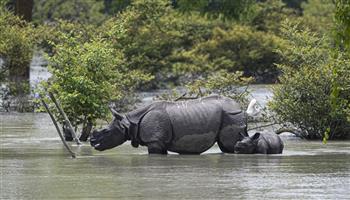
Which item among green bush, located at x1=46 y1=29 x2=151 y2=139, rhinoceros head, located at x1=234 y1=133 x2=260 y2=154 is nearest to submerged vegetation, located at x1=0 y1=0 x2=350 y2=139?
green bush, located at x1=46 y1=29 x2=151 y2=139

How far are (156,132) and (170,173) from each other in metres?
3.31

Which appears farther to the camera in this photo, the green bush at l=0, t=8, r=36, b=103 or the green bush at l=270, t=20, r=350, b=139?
the green bush at l=0, t=8, r=36, b=103

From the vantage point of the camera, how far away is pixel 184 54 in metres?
43.5

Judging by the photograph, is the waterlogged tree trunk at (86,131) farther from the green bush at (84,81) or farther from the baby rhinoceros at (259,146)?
the baby rhinoceros at (259,146)

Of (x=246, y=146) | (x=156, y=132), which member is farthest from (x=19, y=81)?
(x=246, y=146)

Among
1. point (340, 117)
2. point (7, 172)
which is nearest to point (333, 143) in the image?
point (340, 117)

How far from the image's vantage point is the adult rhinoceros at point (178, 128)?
67.6 feet

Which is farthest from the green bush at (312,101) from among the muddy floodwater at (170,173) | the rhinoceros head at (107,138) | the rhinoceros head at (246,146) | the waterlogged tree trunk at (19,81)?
the waterlogged tree trunk at (19,81)

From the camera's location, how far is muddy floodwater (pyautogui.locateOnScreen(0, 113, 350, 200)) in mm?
14789

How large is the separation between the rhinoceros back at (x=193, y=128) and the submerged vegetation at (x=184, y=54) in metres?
2.11

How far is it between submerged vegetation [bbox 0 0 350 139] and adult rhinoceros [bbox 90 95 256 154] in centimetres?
192

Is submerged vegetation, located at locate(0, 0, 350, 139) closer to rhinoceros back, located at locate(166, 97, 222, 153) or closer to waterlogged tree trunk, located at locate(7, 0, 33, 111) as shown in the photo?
waterlogged tree trunk, located at locate(7, 0, 33, 111)

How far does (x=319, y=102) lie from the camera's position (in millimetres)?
24109

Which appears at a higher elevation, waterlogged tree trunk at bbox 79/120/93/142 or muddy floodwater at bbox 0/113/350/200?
muddy floodwater at bbox 0/113/350/200
